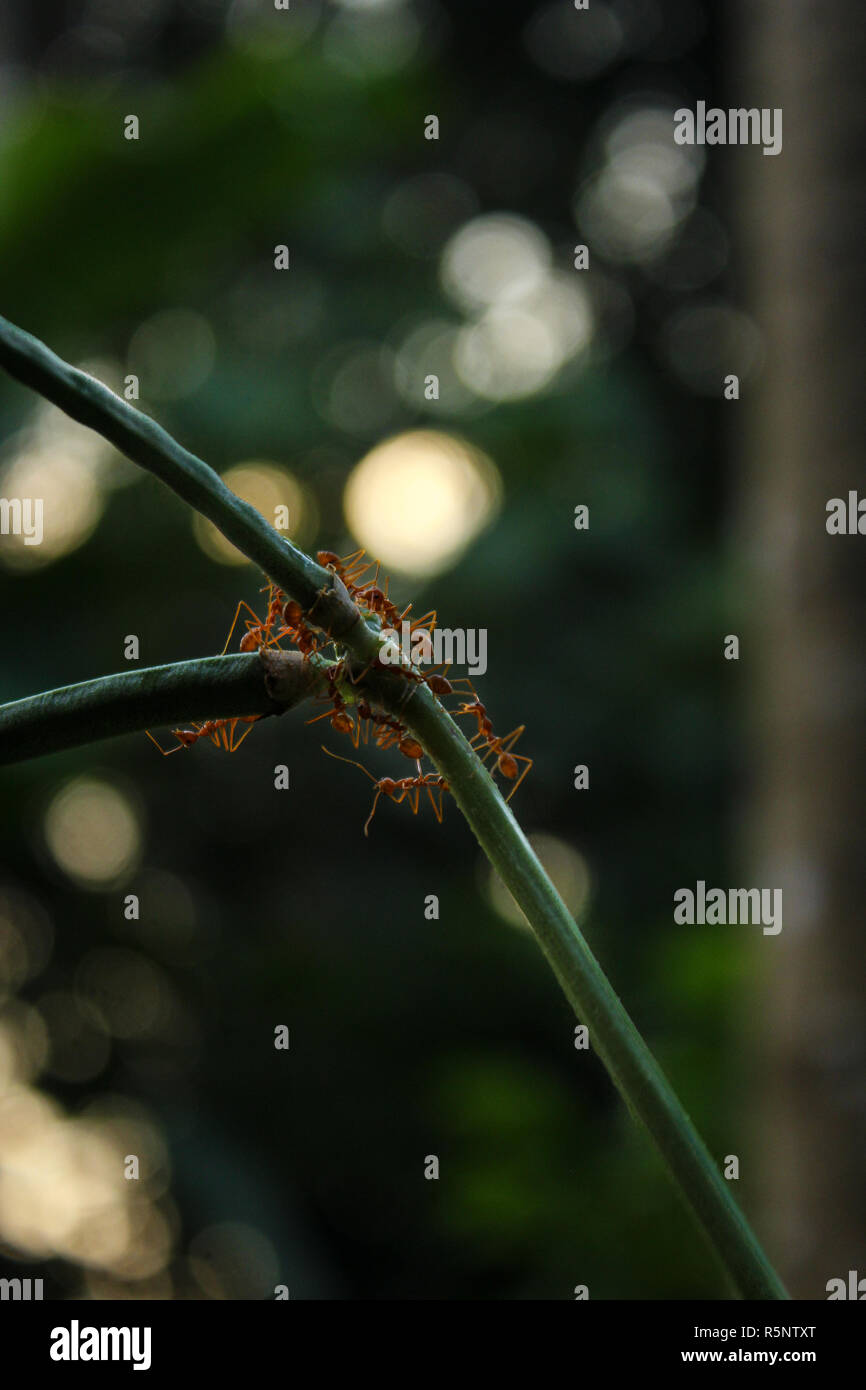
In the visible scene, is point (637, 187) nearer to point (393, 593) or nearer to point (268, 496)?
point (268, 496)

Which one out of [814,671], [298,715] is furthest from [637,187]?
[814,671]

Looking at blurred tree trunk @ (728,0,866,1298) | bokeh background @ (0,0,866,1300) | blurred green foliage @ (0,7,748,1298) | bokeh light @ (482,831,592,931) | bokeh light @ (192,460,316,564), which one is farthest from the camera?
bokeh light @ (482,831,592,931)

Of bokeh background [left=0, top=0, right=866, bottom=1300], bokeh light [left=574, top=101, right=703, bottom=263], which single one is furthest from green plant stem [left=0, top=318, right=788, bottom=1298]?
bokeh light [left=574, top=101, right=703, bottom=263]

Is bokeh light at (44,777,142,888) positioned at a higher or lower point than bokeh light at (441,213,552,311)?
lower

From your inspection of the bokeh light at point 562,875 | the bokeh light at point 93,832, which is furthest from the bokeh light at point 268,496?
the bokeh light at point 562,875

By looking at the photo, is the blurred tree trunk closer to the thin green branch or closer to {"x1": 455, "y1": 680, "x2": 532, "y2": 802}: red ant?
{"x1": 455, "y1": 680, "x2": 532, "y2": 802}: red ant

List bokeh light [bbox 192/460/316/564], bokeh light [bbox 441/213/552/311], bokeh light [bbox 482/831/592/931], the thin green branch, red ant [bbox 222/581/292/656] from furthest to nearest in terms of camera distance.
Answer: bokeh light [bbox 441/213/552/311]
bokeh light [bbox 482/831/592/931]
bokeh light [bbox 192/460/316/564]
red ant [bbox 222/581/292/656]
the thin green branch

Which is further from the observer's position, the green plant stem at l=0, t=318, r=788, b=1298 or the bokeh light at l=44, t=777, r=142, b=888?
the bokeh light at l=44, t=777, r=142, b=888
